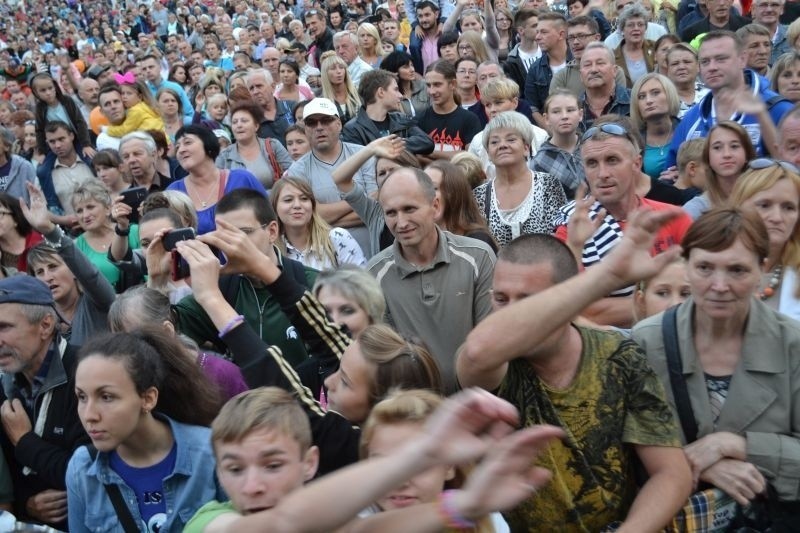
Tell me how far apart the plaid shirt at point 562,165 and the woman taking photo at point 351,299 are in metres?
2.37

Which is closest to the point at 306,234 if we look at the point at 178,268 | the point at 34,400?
the point at 178,268

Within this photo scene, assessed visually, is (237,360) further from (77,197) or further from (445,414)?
(77,197)


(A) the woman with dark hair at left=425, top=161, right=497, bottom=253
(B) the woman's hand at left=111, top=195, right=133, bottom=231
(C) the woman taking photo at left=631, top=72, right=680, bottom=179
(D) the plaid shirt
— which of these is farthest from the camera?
(C) the woman taking photo at left=631, top=72, right=680, bottom=179

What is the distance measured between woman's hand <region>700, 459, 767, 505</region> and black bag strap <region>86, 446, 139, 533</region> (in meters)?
1.78

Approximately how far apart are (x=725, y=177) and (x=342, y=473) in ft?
11.2

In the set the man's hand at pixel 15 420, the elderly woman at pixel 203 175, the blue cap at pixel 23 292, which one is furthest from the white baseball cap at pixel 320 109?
the man's hand at pixel 15 420

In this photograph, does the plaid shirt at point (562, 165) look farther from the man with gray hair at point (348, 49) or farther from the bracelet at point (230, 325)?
the man with gray hair at point (348, 49)

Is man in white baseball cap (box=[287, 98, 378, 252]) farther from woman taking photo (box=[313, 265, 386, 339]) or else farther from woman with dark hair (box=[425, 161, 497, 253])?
woman taking photo (box=[313, 265, 386, 339])

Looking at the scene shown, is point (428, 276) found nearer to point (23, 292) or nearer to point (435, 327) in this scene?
point (435, 327)

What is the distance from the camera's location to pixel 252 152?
Answer: 752 cm

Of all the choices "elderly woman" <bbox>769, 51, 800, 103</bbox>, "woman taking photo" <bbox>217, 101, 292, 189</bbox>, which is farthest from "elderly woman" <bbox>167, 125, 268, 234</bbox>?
"elderly woman" <bbox>769, 51, 800, 103</bbox>

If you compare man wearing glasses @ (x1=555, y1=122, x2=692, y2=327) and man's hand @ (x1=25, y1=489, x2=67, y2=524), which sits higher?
man wearing glasses @ (x1=555, y1=122, x2=692, y2=327)

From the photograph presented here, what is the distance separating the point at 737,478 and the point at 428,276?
1.89m

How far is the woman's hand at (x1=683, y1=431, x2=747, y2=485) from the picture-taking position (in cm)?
260
